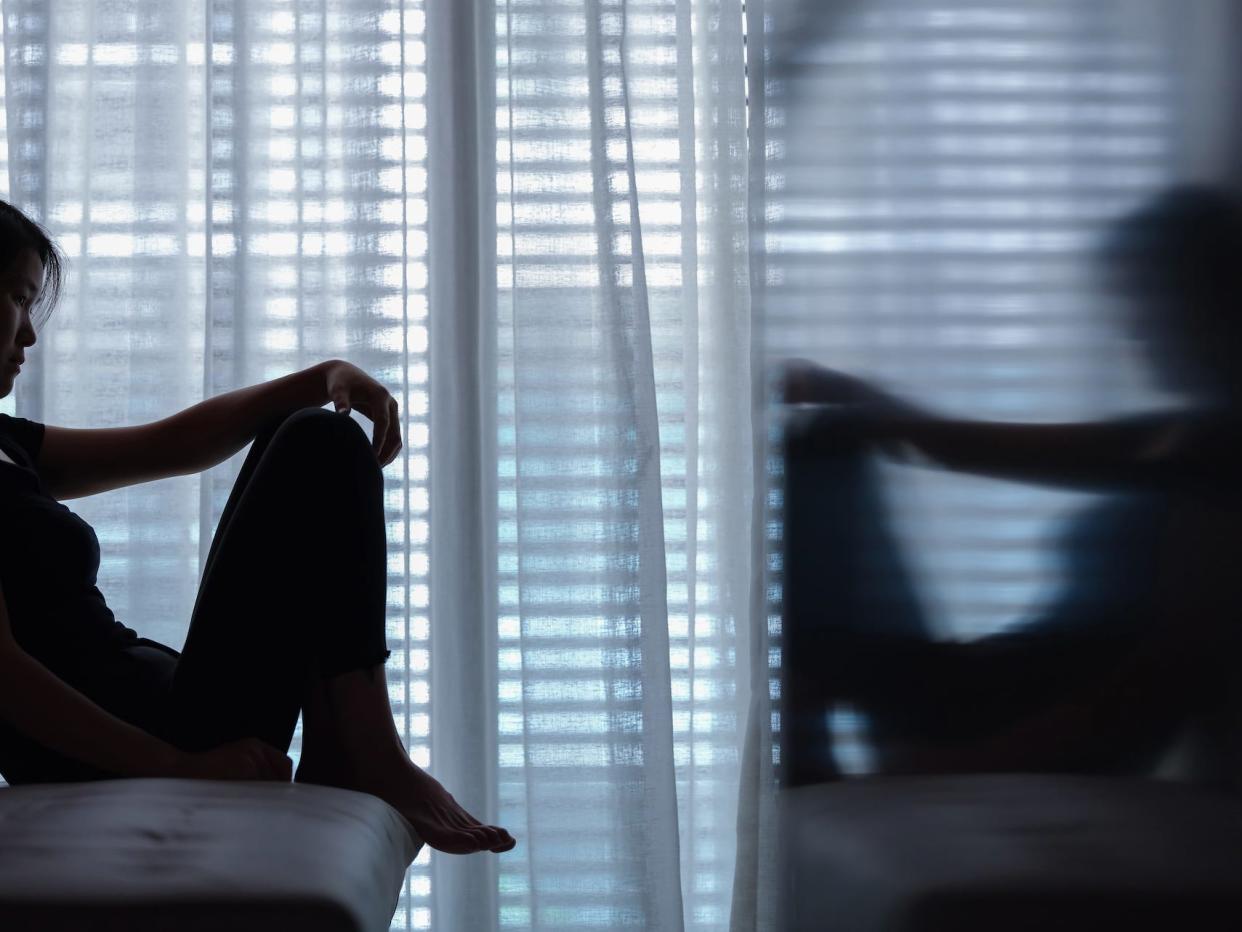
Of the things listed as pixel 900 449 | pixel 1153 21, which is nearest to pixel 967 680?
pixel 900 449

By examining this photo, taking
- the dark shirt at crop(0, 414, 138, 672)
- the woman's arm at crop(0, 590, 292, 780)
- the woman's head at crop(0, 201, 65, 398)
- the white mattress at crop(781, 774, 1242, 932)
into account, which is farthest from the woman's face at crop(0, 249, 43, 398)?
the white mattress at crop(781, 774, 1242, 932)

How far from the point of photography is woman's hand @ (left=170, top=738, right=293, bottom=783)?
97 cm

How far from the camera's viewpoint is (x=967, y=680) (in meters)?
1.19

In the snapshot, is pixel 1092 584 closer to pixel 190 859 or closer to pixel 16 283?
pixel 190 859

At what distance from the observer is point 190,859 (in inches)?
27.0

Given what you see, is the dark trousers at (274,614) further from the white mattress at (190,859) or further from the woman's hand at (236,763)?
the white mattress at (190,859)

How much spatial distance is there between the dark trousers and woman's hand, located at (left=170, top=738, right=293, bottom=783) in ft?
0.06

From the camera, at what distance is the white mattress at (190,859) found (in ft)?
2.08

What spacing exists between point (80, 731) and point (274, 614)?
0.62 ft

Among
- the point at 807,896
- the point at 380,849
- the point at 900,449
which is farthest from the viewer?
the point at 900,449

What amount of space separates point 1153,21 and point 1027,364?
40 cm

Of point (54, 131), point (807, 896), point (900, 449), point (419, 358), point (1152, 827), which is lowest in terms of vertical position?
point (807, 896)

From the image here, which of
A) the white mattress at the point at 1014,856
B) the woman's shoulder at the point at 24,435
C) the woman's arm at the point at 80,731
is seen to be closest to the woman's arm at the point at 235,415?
the woman's shoulder at the point at 24,435

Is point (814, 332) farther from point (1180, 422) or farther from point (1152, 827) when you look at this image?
point (1152, 827)
